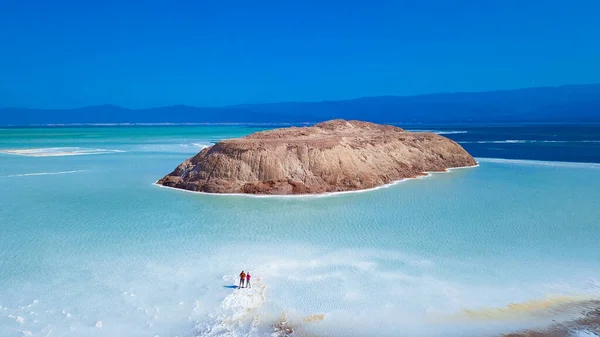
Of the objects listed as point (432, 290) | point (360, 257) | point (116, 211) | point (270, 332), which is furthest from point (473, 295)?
point (116, 211)

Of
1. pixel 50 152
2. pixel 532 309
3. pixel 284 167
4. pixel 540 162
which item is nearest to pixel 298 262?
pixel 532 309

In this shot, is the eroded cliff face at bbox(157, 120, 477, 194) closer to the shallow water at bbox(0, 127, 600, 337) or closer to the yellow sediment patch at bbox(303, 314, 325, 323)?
the shallow water at bbox(0, 127, 600, 337)

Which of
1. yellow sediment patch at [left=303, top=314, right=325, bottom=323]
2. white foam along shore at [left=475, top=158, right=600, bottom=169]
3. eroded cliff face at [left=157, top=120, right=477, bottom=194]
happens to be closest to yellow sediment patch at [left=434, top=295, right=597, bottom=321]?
yellow sediment patch at [left=303, top=314, right=325, bottom=323]

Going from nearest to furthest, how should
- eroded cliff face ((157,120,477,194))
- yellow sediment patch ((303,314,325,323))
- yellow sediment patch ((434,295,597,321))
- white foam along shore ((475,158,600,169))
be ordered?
yellow sediment patch ((303,314,325,323)), yellow sediment patch ((434,295,597,321)), eroded cliff face ((157,120,477,194)), white foam along shore ((475,158,600,169))

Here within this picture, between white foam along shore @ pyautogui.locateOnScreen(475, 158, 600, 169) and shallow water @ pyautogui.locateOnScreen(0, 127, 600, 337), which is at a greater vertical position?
white foam along shore @ pyautogui.locateOnScreen(475, 158, 600, 169)

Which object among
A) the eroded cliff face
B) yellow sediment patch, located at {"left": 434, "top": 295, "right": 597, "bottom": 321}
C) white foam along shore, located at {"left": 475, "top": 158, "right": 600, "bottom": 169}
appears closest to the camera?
yellow sediment patch, located at {"left": 434, "top": 295, "right": 597, "bottom": 321}

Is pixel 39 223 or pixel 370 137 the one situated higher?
pixel 370 137

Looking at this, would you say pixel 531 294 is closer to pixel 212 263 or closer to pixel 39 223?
pixel 212 263

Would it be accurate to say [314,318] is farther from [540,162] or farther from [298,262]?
[540,162]

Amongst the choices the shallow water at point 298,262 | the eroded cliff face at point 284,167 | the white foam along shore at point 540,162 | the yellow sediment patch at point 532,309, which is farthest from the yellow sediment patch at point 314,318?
the white foam along shore at point 540,162
